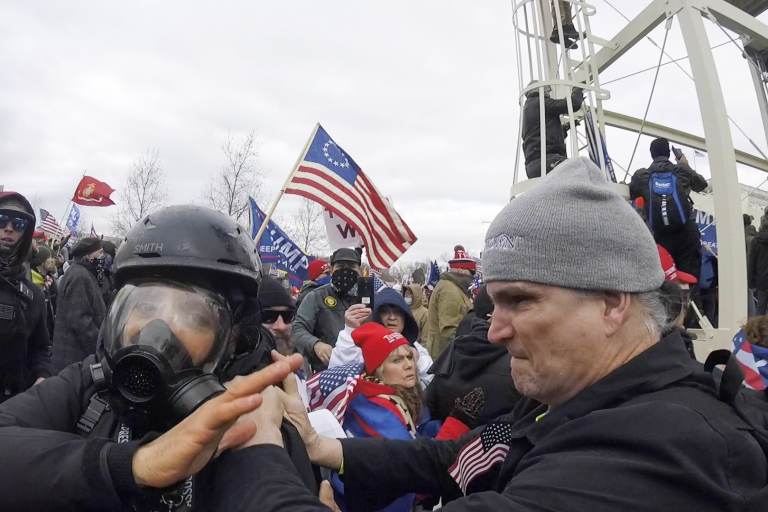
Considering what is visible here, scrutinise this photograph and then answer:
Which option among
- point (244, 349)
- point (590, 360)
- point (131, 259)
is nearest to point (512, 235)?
point (590, 360)

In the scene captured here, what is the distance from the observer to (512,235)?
151cm

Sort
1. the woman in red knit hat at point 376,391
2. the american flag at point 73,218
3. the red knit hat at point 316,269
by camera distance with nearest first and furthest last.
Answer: the woman in red knit hat at point 376,391, the red knit hat at point 316,269, the american flag at point 73,218

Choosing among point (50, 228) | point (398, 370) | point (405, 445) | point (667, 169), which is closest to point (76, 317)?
point (398, 370)

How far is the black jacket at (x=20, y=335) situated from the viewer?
3.76 meters

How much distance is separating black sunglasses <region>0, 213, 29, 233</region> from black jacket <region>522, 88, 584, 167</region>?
464 cm

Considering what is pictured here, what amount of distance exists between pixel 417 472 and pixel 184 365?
1.18m

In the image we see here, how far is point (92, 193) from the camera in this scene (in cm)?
1402

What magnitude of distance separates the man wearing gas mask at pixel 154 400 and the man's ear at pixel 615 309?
2.47ft

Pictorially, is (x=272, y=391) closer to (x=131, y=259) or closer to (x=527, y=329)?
(x=131, y=259)

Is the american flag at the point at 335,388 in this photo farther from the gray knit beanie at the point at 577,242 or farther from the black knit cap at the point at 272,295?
the gray knit beanie at the point at 577,242

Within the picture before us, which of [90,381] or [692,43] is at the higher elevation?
[692,43]

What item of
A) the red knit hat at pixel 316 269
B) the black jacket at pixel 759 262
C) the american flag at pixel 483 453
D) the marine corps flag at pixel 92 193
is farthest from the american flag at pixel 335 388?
the marine corps flag at pixel 92 193

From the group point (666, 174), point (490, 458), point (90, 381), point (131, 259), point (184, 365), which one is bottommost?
point (490, 458)

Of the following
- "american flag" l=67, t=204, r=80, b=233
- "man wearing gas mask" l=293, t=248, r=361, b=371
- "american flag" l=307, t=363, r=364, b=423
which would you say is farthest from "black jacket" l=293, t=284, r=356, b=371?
"american flag" l=67, t=204, r=80, b=233
